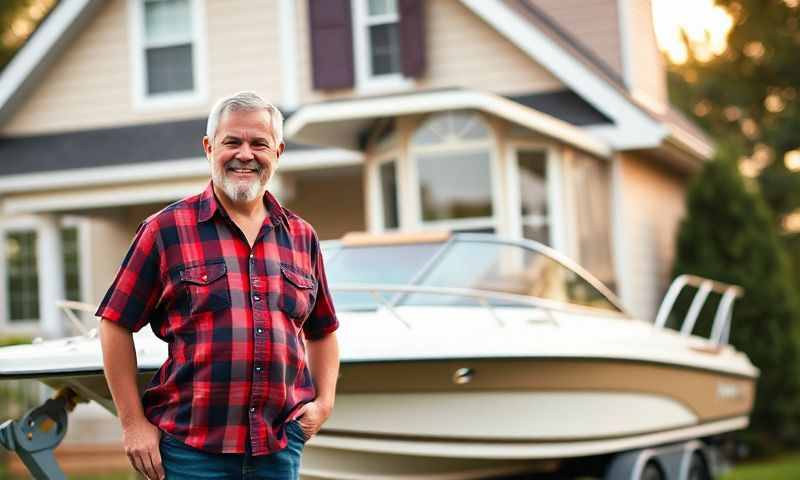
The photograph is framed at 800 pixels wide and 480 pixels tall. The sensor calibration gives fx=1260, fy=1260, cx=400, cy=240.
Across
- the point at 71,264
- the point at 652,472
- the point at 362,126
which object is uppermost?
the point at 362,126

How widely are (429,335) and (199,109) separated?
9488 mm

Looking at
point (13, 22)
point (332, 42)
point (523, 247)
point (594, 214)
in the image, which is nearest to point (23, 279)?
point (332, 42)

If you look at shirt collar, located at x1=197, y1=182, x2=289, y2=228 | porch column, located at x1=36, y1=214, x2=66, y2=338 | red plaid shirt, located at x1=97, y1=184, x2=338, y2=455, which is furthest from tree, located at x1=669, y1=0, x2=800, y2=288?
red plaid shirt, located at x1=97, y1=184, x2=338, y2=455

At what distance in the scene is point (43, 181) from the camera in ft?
49.2

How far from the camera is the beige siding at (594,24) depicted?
14.4 metres

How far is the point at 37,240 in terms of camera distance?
17266 millimetres

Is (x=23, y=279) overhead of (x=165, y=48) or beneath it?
beneath

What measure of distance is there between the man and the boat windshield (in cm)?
336

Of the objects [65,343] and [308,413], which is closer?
[308,413]

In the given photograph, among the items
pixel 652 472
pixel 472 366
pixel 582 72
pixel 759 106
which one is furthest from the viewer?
pixel 759 106

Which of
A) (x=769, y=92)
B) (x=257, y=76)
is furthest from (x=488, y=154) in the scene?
(x=769, y=92)

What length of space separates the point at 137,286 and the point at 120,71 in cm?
1256

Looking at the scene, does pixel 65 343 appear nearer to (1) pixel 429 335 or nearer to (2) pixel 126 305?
(1) pixel 429 335

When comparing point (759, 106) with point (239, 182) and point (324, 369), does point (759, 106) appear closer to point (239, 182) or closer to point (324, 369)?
point (324, 369)
